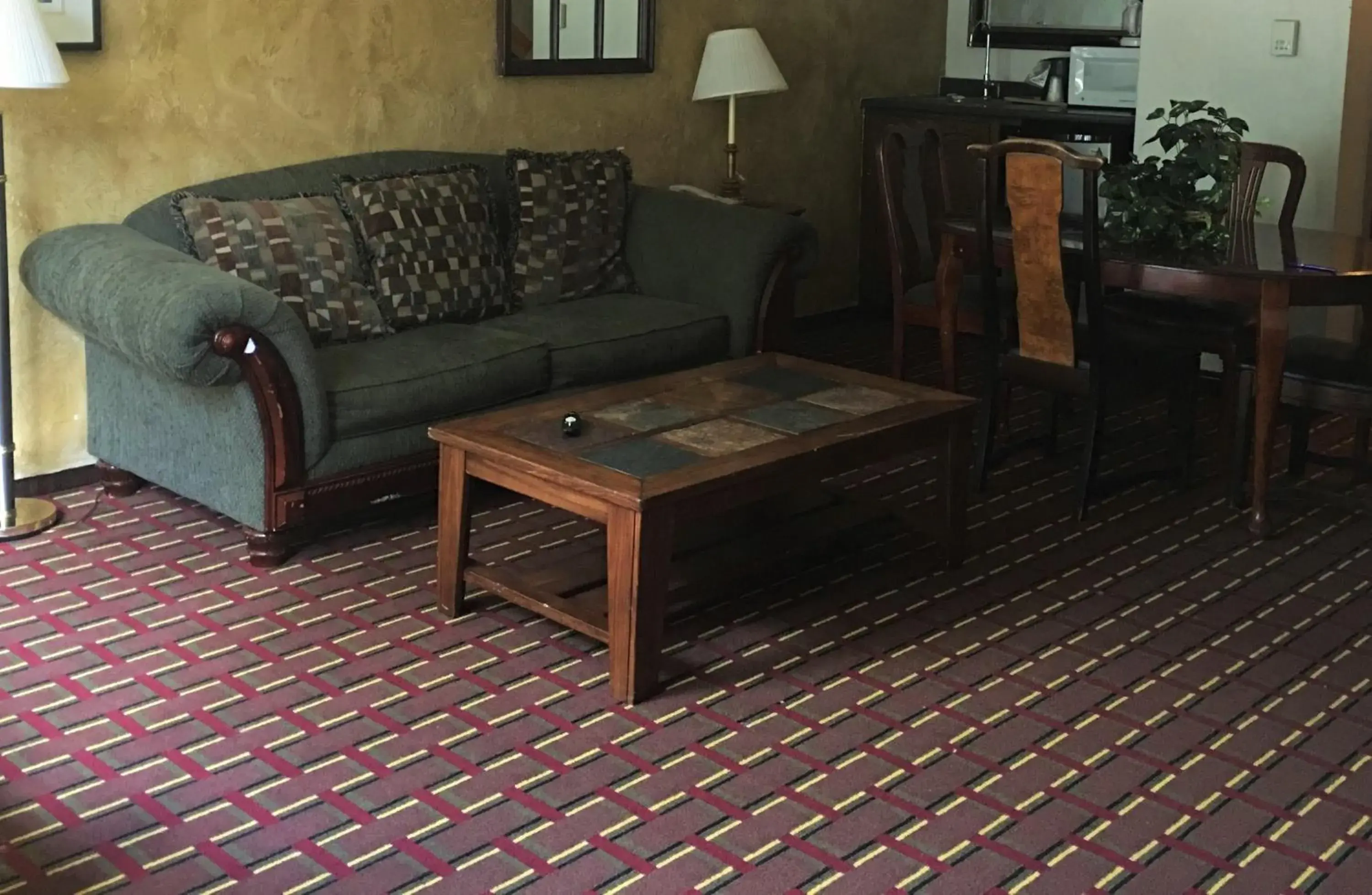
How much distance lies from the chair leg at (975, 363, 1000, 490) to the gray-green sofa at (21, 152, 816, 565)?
0.72 metres

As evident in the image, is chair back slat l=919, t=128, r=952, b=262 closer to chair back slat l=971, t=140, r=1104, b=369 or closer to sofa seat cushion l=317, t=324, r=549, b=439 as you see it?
chair back slat l=971, t=140, r=1104, b=369

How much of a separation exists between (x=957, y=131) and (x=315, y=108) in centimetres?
255

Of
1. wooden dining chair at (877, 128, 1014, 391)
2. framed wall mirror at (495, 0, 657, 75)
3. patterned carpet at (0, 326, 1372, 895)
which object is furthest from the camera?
framed wall mirror at (495, 0, 657, 75)

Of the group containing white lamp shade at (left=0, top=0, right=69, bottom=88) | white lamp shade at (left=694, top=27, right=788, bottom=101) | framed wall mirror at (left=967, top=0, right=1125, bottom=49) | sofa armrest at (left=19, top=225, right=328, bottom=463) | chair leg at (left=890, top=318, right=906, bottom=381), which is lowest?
chair leg at (left=890, top=318, right=906, bottom=381)

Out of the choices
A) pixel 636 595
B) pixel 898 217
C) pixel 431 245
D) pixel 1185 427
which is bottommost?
pixel 636 595

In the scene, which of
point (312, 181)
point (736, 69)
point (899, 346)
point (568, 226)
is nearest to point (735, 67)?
point (736, 69)

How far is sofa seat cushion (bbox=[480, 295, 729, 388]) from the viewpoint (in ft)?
13.9

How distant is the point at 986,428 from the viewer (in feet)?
14.2

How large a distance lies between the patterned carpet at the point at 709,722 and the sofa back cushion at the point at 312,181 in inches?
29.2

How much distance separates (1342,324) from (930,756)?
2387mm

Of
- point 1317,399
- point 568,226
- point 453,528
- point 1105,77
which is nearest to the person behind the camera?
point 453,528

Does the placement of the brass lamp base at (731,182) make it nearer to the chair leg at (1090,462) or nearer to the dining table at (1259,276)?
the dining table at (1259,276)

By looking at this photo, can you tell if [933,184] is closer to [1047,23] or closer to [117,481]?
[1047,23]

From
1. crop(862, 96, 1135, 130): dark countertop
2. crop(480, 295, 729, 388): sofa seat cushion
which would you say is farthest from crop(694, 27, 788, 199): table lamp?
crop(480, 295, 729, 388): sofa seat cushion
